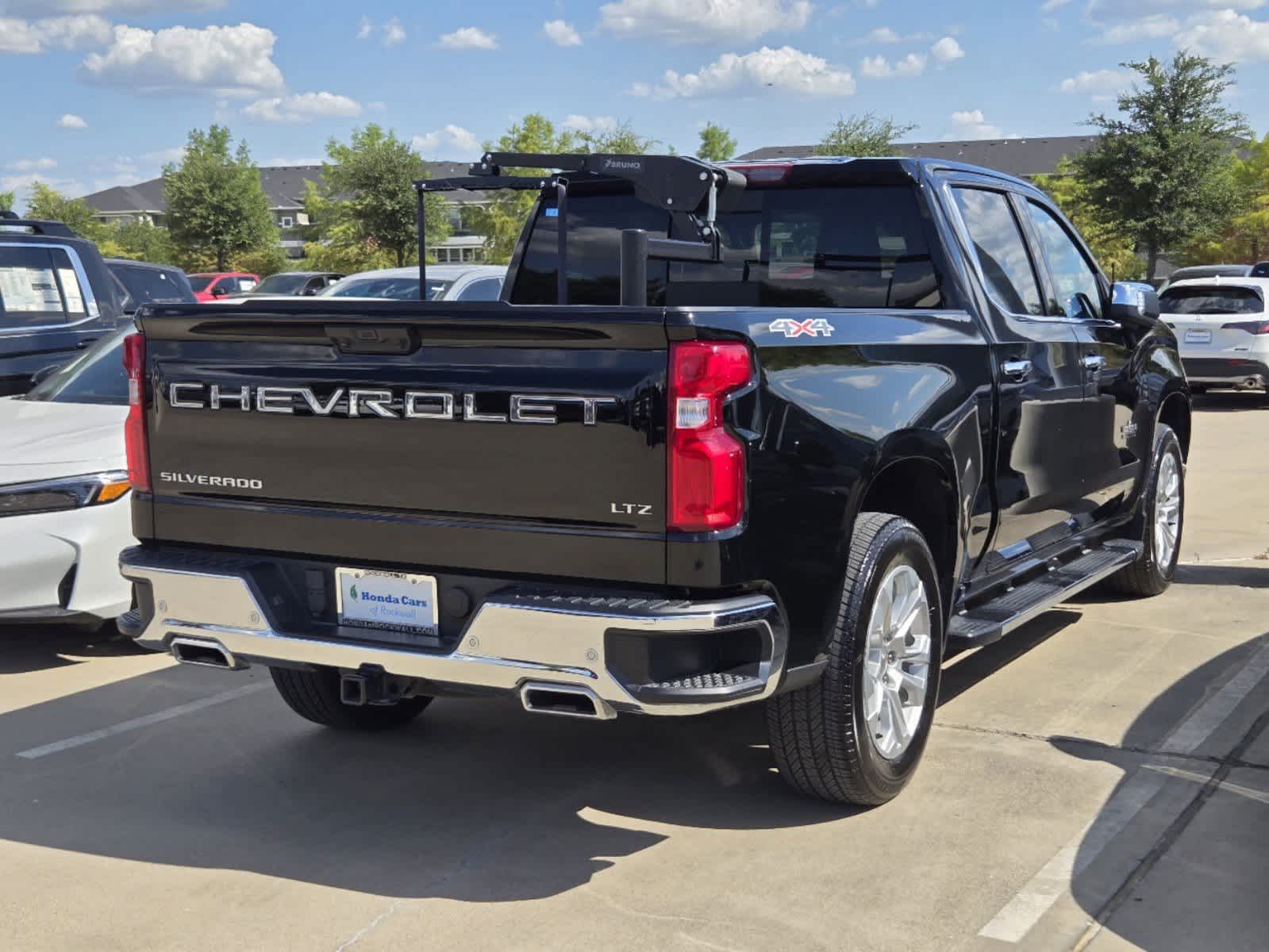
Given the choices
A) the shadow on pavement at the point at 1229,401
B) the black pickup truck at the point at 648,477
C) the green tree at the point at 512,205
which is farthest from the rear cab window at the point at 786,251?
the green tree at the point at 512,205

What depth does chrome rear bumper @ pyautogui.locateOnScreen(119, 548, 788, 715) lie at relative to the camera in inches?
138

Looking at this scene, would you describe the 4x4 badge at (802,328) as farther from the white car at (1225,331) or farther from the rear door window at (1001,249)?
the white car at (1225,331)

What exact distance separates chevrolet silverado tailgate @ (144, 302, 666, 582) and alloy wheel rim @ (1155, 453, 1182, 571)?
4274mm

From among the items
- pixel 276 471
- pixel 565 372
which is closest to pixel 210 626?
pixel 276 471

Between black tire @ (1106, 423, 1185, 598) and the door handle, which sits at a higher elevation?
the door handle

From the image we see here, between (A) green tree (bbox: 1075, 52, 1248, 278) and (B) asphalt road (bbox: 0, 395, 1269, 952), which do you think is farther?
(A) green tree (bbox: 1075, 52, 1248, 278)

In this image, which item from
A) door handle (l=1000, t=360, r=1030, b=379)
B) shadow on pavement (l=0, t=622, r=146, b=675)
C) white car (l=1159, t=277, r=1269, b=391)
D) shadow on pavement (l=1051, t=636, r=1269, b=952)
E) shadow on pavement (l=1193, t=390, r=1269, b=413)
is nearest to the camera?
shadow on pavement (l=1051, t=636, r=1269, b=952)

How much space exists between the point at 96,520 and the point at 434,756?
207 cm

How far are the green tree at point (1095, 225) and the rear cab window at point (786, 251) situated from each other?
26.0 meters

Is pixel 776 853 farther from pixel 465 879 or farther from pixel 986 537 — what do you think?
pixel 986 537

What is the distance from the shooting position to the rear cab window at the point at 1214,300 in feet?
58.4

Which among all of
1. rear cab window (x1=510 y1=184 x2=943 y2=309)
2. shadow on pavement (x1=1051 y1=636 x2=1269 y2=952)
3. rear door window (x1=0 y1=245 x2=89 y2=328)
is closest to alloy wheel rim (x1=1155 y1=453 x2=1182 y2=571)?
shadow on pavement (x1=1051 y1=636 x2=1269 y2=952)

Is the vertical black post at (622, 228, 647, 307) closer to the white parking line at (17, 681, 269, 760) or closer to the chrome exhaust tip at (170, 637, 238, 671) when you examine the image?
the chrome exhaust tip at (170, 637, 238, 671)

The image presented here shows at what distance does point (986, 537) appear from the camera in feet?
16.5
